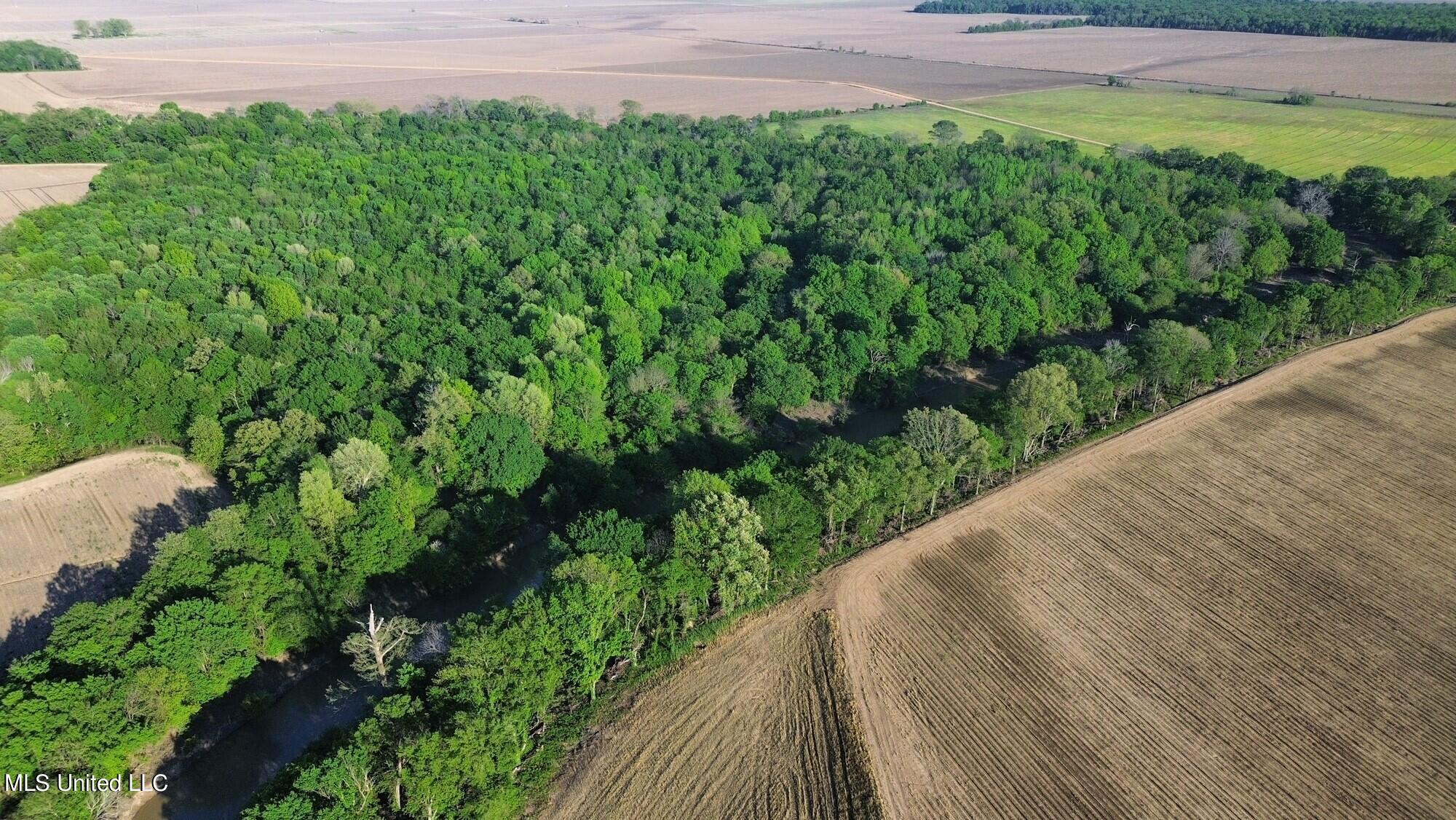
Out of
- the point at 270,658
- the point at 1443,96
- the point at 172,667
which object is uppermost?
the point at 1443,96

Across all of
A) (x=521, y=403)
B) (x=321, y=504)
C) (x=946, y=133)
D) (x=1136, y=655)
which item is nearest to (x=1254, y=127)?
(x=946, y=133)

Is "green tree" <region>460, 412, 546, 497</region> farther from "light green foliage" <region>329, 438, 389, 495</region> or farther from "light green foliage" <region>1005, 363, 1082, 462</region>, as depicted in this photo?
"light green foliage" <region>1005, 363, 1082, 462</region>

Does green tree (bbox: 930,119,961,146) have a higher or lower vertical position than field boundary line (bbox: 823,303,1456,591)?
higher

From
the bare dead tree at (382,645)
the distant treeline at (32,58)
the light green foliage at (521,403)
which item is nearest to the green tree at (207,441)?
the light green foliage at (521,403)

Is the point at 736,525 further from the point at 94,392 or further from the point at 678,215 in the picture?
the point at 678,215

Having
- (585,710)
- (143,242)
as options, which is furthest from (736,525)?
(143,242)

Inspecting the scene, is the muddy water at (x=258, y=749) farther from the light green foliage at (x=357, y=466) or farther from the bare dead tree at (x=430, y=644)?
the light green foliage at (x=357, y=466)

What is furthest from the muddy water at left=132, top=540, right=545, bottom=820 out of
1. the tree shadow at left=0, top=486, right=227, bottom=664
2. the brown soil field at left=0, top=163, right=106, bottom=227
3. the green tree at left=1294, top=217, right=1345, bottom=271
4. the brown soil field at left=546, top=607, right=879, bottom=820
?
the green tree at left=1294, top=217, right=1345, bottom=271
